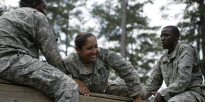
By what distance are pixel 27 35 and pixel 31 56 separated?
0.28 metres

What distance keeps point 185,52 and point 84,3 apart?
14467mm

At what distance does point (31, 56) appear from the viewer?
2.83 metres

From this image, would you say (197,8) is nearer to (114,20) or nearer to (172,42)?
(114,20)

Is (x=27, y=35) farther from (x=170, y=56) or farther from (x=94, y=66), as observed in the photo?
(x=170, y=56)

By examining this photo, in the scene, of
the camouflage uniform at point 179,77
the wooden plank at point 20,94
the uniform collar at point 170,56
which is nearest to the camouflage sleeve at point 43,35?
the wooden plank at point 20,94

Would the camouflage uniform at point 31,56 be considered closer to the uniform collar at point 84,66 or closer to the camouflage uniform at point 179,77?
the uniform collar at point 84,66

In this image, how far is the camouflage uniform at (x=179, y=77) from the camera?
12.9ft

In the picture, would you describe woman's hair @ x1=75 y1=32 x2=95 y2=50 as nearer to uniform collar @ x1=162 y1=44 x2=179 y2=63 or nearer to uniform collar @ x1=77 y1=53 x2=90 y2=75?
uniform collar @ x1=77 y1=53 x2=90 y2=75

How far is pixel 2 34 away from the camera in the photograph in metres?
2.71

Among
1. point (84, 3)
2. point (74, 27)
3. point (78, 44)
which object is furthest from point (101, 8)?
point (78, 44)

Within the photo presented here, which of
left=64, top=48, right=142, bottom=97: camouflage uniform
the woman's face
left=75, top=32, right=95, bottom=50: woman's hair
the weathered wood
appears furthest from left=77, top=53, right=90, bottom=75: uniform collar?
the weathered wood

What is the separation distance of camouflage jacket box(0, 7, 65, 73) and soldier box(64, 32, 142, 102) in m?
0.46

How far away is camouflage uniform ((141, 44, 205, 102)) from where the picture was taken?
3932 millimetres

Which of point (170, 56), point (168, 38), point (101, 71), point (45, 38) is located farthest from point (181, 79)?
point (45, 38)
